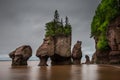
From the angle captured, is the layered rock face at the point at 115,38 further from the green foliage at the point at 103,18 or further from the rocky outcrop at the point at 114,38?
the green foliage at the point at 103,18

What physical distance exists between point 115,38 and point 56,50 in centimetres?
2441

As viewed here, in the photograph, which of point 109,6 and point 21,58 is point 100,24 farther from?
point 21,58

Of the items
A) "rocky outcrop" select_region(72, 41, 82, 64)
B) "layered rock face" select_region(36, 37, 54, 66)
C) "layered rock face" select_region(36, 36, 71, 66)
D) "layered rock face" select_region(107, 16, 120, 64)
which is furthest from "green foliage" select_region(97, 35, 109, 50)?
"rocky outcrop" select_region(72, 41, 82, 64)

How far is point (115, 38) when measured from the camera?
55656 mm

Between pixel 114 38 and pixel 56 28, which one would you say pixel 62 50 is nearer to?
pixel 56 28

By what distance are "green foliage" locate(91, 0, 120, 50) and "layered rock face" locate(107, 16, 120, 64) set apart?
1622 millimetres

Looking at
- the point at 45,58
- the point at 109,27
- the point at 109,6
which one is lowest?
the point at 45,58

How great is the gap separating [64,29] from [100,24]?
20313 millimetres

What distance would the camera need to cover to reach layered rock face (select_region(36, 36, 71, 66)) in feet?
236

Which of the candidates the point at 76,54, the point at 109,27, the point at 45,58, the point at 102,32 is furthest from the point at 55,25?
the point at 109,27

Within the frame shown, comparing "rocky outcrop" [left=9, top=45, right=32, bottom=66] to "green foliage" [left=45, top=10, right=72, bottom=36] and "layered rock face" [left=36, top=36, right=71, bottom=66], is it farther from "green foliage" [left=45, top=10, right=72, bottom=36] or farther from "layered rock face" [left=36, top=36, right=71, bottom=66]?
"green foliage" [left=45, top=10, right=72, bottom=36]

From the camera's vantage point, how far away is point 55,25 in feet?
294

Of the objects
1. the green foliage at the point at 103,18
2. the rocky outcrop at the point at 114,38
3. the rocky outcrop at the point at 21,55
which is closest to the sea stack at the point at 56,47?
the rocky outcrop at the point at 21,55

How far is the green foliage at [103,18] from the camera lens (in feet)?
178
